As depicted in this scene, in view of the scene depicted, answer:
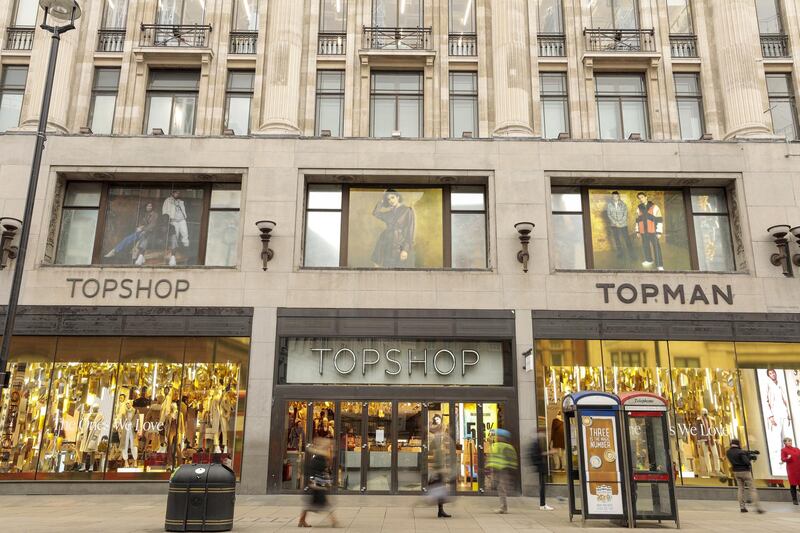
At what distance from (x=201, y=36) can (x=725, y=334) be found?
19.3 m

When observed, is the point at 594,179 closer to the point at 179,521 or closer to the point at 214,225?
the point at 214,225

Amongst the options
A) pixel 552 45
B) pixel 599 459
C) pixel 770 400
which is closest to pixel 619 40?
pixel 552 45

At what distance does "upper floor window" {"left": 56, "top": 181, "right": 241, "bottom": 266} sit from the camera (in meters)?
18.3

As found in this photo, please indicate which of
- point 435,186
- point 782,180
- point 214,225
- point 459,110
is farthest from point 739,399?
point 214,225

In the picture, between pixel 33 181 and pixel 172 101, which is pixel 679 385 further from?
pixel 172 101

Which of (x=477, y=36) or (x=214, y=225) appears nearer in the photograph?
(x=214, y=225)

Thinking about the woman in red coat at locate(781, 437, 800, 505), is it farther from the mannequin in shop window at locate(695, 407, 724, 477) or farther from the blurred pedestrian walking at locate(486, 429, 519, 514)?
the blurred pedestrian walking at locate(486, 429, 519, 514)

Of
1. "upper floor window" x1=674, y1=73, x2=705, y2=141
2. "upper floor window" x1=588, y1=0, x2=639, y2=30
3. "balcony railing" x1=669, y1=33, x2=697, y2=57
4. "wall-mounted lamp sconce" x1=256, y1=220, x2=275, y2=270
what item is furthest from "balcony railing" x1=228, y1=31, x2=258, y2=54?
"upper floor window" x1=674, y1=73, x2=705, y2=141

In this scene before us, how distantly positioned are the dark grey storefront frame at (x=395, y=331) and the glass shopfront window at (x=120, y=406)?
1.53 metres

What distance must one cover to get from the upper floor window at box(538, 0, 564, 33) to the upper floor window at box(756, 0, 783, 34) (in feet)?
22.7

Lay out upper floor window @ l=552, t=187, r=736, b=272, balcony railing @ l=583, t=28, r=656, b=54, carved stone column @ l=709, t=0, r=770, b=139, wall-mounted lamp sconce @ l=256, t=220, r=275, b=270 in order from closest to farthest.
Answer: wall-mounted lamp sconce @ l=256, t=220, r=275, b=270 < upper floor window @ l=552, t=187, r=736, b=272 < carved stone column @ l=709, t=0, r=770, b=139 < balcony railing @ l=583, t=28, r=656, b=54

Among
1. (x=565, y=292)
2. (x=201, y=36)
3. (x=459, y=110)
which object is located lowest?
(x=565, y=292)

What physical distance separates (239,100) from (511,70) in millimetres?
9160

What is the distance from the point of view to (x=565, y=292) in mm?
A: 17438
